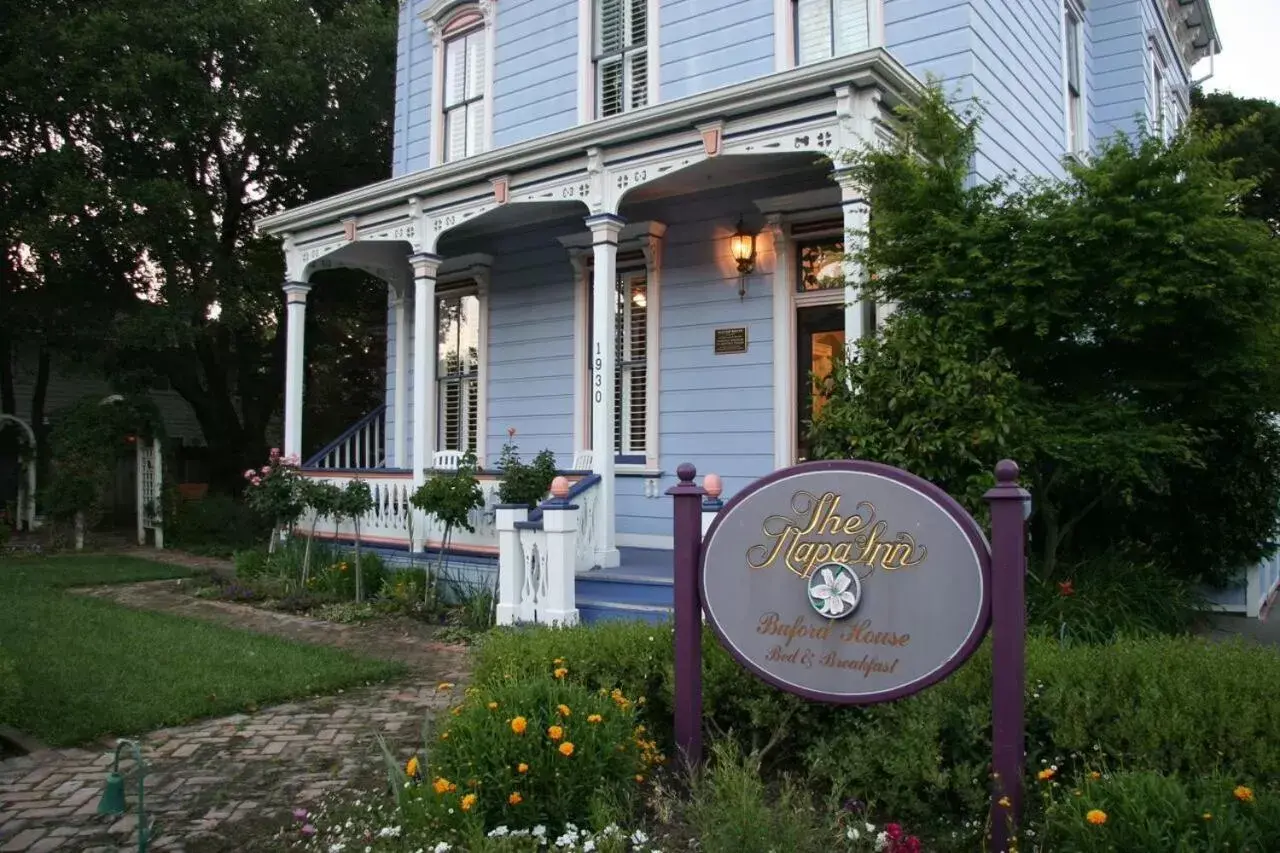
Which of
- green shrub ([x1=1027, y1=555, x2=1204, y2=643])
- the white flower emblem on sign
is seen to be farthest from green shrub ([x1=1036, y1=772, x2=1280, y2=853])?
green shrub ([x1=1027, y1=555, x2=1204, y2=643])

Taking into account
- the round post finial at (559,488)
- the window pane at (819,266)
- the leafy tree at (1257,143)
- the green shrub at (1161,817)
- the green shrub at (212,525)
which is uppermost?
the leafy tree at (1257,143)

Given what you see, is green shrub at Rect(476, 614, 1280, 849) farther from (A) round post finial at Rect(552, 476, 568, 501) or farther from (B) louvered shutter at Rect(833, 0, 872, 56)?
(B) louvered shutter at Rect(833, 0, 872, 56)

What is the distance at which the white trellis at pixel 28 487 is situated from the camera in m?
16.1

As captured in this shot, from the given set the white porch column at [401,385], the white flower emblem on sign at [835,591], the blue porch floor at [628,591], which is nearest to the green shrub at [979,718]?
the white flower emblem on sign at [835,591]

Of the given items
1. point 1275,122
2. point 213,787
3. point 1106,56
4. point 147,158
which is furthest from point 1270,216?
point 213,787

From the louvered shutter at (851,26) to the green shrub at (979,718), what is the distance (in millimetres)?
6284

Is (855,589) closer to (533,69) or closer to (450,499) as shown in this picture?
(450,499)

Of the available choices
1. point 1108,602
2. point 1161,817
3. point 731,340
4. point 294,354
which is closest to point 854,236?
point 731,340

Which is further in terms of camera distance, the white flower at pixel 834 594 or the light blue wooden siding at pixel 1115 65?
the light blue wooden siding at pixel 1115 65

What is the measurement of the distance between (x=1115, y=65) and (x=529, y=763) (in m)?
11.8

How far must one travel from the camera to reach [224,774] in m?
4.43

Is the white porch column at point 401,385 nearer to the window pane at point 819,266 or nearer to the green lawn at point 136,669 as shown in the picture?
the green lawn at point 136,669

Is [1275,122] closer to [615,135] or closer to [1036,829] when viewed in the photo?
[615,135]

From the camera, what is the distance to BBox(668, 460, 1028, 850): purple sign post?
9.93ft
